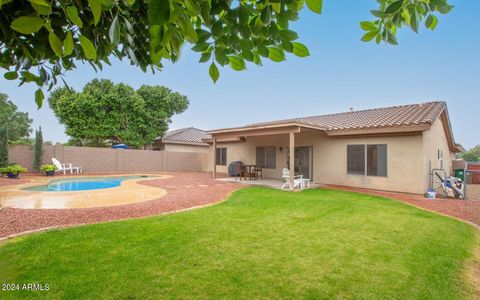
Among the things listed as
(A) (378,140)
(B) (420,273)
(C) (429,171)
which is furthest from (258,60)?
(C) (429,171)

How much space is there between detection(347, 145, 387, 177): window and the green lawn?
544cm

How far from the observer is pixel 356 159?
12438 mm

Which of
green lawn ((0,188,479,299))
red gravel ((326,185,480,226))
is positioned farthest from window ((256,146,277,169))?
green lawn ((0,188,479,299))

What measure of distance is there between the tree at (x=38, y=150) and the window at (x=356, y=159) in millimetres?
18876

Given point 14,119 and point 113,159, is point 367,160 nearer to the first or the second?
point 113,159

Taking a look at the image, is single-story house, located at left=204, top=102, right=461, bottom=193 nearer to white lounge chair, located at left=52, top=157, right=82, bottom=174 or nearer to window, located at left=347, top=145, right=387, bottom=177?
window, located at left=347, top=145, right=387, bottom=177

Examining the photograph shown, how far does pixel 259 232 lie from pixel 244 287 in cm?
214

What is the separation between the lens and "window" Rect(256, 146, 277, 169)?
54.5 ft

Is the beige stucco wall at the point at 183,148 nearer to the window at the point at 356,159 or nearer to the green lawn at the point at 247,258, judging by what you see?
the window at the point at 356,159

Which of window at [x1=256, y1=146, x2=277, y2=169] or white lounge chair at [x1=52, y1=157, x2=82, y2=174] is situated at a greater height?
window at [x1=256, y1=146, x2=277, y2=169]

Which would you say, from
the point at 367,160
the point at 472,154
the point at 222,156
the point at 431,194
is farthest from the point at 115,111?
the point at 472,154

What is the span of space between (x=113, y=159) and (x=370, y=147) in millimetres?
18077

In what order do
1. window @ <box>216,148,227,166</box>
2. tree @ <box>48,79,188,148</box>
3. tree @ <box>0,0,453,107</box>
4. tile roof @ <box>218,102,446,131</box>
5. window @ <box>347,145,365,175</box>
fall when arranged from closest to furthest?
tree @ <box>0,0,453,107</box>, tile roof @ <box>218,102,446,131</box>, window @ <box>347,145,365,175</box>, tree @ <box>48,79,188,148</box>, window @ <box>216,148,227,166</box>

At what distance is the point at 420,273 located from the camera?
354cm
